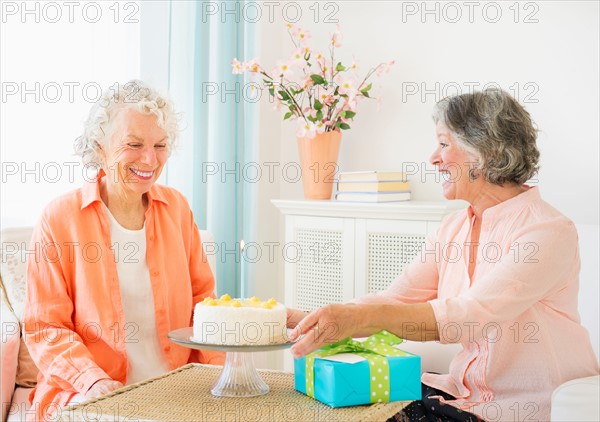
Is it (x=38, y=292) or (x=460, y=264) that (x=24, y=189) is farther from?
(x=460, y=264)

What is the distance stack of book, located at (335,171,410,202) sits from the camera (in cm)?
303

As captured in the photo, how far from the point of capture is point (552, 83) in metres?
2.98

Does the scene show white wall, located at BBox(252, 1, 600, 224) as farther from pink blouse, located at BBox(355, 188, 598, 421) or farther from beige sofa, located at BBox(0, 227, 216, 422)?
beige sofa, located at BBox(0, 227, 216, 422)

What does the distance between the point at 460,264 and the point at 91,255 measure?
3.20 feet

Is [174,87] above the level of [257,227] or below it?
above

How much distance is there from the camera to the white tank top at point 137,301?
2.10m

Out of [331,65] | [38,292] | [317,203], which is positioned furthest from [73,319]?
[331,65]

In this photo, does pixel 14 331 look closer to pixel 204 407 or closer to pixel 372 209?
pixel 204 407

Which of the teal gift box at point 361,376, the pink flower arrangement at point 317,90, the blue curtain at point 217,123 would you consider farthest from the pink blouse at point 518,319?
the blue curtain at point 217,123

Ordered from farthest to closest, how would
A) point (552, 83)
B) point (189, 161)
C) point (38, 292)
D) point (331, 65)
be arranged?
point (331, 65), point (189, 161), point (552, 83), point (38, 292)

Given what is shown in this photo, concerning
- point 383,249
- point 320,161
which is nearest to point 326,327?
point 383,249

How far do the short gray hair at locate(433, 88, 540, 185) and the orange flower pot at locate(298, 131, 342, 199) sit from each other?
1.23 metres

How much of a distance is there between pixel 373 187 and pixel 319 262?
38 cm

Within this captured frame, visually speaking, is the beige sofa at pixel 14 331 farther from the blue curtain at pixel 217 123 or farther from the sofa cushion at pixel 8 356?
the blue curtain at pixel 217 123
